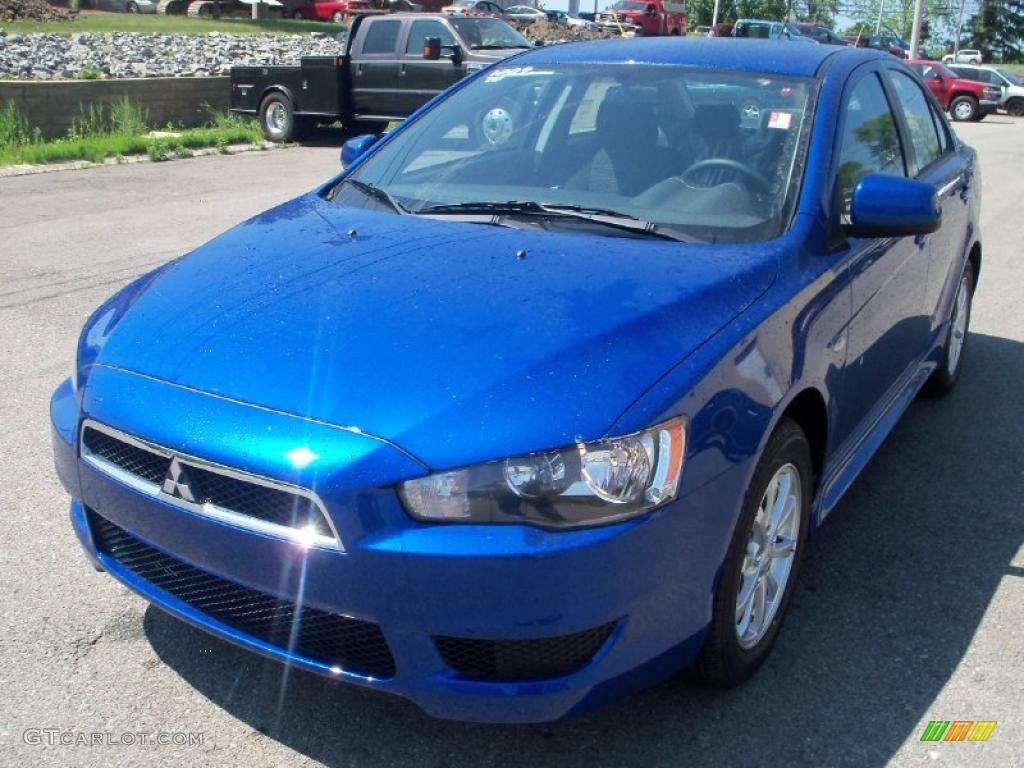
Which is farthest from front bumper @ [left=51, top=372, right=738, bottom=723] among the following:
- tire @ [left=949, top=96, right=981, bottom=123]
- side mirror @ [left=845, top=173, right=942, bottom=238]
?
tire @ [left=949, top=96, right=981, bottom=123]

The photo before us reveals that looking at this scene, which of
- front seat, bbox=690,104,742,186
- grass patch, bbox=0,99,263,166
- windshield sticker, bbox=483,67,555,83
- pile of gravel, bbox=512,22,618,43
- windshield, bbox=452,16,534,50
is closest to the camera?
front seat, bbox=690,104,742,186

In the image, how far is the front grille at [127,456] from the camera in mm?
2539

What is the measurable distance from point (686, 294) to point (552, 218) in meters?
0.75

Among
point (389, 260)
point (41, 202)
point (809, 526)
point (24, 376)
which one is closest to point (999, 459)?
point (809, 526)

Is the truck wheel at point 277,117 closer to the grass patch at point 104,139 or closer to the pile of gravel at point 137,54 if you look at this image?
the grass patch at point 104,139

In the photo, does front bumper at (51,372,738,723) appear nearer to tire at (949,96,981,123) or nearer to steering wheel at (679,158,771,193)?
steering wheel at (679,158,771,193)

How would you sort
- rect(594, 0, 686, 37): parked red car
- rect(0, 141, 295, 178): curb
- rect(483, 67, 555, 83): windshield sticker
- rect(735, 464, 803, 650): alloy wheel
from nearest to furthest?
rect(735, 464, 803, 650): alloy wheel < rect(483, 67, 555, 83): windshield sticker < rect(0, 141, 295, 178): curb < rect(594, 0, 686, 37): parked red car

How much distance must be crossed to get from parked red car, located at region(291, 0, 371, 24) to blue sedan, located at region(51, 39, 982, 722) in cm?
4598

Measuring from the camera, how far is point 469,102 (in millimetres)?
4285

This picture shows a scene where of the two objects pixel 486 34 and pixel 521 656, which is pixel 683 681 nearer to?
pixel 521 656

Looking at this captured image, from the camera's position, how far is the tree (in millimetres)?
79188

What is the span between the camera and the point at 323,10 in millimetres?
47656

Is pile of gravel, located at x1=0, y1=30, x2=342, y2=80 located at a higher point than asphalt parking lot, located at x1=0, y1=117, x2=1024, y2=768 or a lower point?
higher

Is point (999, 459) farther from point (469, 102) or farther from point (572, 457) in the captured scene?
point (572, 457)
